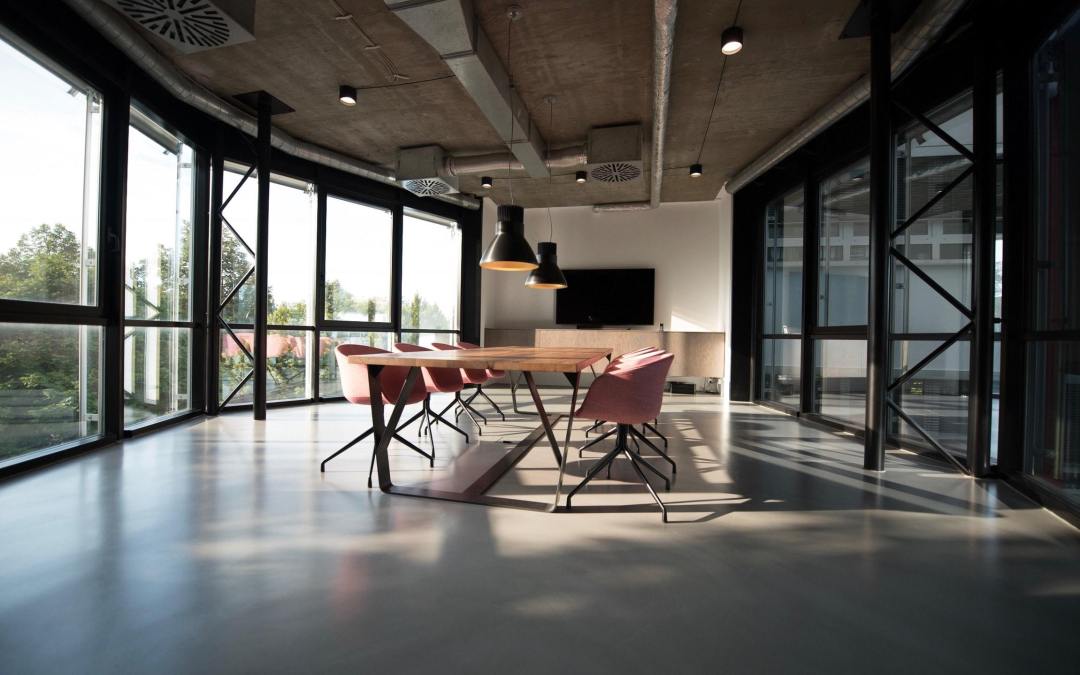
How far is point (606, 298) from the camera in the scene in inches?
349

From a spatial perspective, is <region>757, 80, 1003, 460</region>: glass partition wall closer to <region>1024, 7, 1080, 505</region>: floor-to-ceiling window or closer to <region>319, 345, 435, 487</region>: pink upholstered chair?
<region>1024, 7, 1080, 505</region>: floor-to-ceiling window

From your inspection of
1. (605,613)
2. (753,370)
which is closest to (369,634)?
(605,613)

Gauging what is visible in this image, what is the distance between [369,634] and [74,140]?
4.31 m

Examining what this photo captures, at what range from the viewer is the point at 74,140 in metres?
3.71

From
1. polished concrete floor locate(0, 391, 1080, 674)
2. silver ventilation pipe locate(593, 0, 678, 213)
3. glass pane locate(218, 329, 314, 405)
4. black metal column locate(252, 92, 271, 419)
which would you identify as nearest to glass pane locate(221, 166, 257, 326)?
glass pane locate(218, 329, 314, 405)

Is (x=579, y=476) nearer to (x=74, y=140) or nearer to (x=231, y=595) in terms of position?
(x=231, y=595)

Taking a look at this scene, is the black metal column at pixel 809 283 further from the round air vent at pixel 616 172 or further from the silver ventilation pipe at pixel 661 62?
the round air vent at pixel 616 172

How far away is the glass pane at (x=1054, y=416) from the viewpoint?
106 inches

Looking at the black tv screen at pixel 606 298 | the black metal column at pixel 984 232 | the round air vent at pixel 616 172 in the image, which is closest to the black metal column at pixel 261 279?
the round air vent at pixel 616 172

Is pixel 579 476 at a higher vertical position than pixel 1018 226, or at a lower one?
lower

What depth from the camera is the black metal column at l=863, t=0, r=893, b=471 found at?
3508 mm

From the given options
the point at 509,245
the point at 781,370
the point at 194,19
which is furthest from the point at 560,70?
the point at 781,370

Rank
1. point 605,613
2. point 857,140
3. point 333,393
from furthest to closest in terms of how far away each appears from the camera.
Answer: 1. point 333,393
2. point 857,140
3. point 605,613

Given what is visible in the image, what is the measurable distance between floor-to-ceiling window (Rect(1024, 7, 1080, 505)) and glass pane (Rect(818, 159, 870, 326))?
6.01 ft
